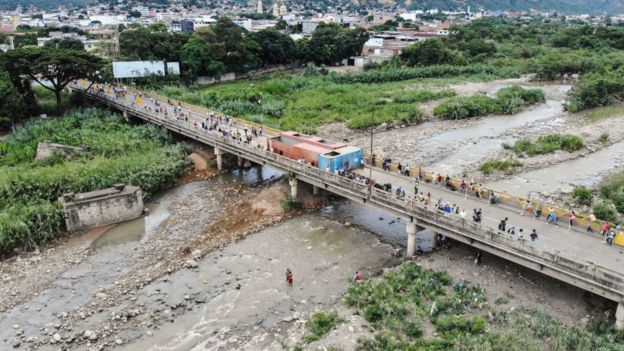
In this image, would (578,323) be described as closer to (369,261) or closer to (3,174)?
(369,261)

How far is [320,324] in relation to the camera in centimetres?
2277

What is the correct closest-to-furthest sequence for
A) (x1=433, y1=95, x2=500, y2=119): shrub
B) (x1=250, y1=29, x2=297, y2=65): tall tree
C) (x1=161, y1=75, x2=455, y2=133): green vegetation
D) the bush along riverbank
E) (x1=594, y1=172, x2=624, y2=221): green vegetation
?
the bush along riverbank → (x1=594, y1=172, x2=624, y2=221): green vegetation → (x1=161, y1=75, x2=455, y2=133): green vegetation → (x1=433, y1=95, x2=500, y2=119): shrub → (x1=250, y1=29, x2=297, y2=65): tall tree

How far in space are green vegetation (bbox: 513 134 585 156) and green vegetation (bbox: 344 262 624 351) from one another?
2870 centimetres

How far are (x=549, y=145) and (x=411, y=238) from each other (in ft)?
92.4

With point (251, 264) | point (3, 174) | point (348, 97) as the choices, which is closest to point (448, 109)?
point (348, 97)

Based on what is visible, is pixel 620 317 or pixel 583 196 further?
pixel 583 196

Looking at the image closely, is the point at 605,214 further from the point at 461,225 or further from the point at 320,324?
the point at 320,324

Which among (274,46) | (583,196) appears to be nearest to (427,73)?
(274,46)

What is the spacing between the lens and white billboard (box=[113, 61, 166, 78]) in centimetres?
6694

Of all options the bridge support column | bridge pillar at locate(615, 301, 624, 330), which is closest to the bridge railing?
bridge pillar at locate(615, 301, 624, 330)

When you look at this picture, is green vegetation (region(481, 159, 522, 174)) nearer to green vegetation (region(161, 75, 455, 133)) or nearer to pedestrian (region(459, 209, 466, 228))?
green vegetation (region(161, 75, 455, 133))

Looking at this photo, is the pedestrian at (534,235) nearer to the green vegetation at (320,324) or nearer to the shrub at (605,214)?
the green vegetation at (320,324)

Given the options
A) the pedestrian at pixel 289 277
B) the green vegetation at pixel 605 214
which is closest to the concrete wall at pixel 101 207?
the pedestrian at pixel 289 277

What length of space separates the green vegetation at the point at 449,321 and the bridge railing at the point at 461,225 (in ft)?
7.50
